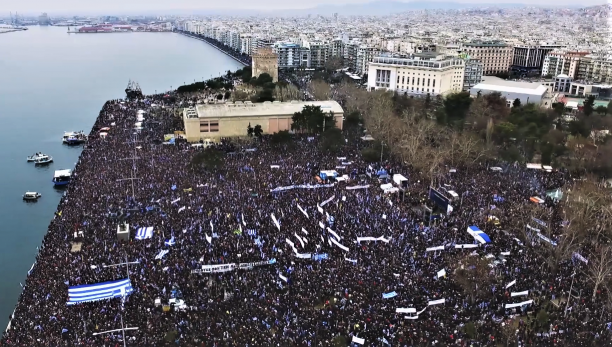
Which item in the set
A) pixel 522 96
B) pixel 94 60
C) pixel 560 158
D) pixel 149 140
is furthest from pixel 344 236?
pixel 94 60

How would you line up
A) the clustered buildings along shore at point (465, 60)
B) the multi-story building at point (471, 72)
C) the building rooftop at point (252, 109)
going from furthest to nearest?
1. the multi-story building at point (471, 72)
2. the clustered buildings along shore at point (465, 60)
3. the building rooftop at point (252, 109)

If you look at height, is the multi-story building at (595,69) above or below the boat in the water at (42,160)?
above

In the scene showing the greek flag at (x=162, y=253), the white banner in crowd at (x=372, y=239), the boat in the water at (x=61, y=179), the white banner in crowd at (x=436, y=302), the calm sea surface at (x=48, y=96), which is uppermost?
the white banner in crowd at (x=372, y=239)

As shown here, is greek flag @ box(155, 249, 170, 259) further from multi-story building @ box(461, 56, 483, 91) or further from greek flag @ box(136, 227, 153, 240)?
multi-story building @ box(461, 56, 483, 91)

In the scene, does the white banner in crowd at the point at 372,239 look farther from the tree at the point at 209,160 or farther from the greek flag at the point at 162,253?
the tree at the point at 209,160

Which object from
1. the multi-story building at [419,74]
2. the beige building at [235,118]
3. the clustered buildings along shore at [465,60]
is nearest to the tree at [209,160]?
the beige building at [235,118]

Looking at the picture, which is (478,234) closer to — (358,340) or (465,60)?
(358,340)

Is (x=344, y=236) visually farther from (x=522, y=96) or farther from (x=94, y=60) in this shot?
(x=94, y=60)
